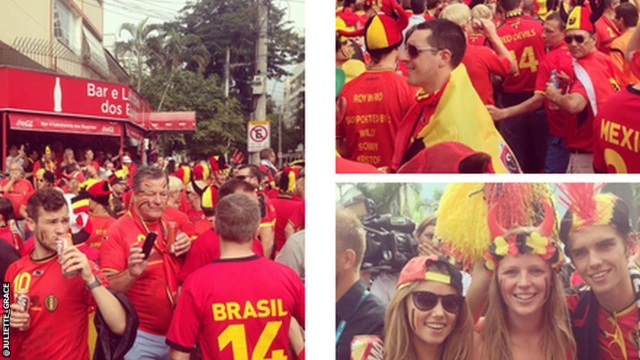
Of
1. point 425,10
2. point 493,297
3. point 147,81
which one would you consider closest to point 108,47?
point 147,81

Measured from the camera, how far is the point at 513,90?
3027mm

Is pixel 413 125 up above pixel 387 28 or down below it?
below

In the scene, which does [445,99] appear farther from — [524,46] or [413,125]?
[524,46]

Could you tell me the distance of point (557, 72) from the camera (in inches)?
118

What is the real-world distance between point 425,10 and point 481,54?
0.79 feet

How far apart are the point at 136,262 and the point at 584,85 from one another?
1628 millimetres

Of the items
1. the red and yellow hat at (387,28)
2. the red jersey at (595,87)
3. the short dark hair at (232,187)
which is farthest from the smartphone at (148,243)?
the red jersey at (595,87)

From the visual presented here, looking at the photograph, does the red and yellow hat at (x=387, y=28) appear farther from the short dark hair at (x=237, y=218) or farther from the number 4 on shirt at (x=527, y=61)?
the short dark hair at (x=237, y=218)

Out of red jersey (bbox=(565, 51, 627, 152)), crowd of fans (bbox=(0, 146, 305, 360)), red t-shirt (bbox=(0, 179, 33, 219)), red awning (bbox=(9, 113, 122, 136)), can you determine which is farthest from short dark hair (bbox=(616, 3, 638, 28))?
red t-shirt (bbox=(0, 179, 33, 219))

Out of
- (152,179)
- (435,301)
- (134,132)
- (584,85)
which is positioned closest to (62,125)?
(134,132)

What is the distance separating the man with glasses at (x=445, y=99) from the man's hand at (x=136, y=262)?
3.23 ft

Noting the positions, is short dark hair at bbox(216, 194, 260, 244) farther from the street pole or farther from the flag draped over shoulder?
the flag draped over shoulder

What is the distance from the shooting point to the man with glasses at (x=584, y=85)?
299 cm

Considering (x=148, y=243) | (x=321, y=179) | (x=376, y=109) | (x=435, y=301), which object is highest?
(x=376, y=109)
